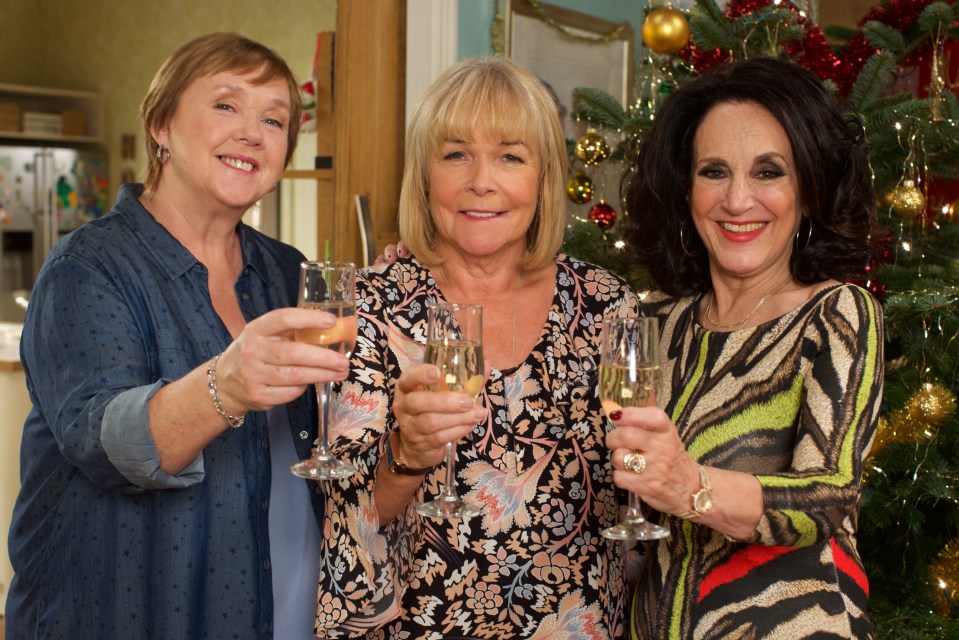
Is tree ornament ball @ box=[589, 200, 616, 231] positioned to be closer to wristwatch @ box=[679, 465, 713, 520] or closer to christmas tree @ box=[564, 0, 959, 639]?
christmas tree @ box=[564, 0, 959, 639]

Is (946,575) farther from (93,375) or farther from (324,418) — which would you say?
(93,375)

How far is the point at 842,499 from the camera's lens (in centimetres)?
150

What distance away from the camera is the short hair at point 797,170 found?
173cm

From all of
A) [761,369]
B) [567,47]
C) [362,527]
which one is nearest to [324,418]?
[362,527]

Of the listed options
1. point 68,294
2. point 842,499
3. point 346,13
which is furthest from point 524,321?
point 346,13

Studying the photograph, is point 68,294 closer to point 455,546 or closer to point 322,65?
point 455,546

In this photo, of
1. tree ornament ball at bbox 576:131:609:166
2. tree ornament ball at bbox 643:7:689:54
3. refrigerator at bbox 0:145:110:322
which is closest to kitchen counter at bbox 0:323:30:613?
tree ornament ball at bbox 576:131:609:166

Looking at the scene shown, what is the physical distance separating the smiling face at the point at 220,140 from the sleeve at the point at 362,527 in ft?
1.48

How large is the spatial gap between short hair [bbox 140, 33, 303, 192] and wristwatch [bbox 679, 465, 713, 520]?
47.9 inches

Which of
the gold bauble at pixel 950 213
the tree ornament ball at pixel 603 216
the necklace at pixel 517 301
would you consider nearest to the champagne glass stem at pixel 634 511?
the necklace at pixel 517 301

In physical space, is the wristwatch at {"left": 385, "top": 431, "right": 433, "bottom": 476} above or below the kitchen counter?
above

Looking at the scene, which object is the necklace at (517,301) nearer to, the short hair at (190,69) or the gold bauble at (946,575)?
the short hair at (190,69)

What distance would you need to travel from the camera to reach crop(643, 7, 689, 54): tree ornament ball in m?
2.57

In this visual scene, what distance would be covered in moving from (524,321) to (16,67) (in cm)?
813
